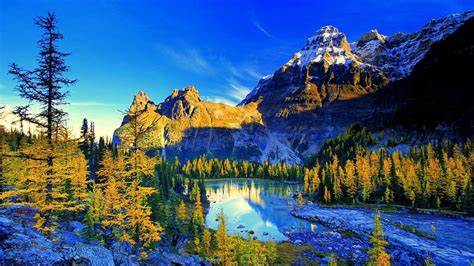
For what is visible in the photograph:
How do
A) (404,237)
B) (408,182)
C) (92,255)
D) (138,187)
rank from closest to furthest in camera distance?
(92,255) < (138,187) < (404,237) < (408,182)

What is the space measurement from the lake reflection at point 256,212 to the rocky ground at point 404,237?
18.0 feet

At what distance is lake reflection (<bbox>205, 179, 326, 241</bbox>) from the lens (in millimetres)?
79125

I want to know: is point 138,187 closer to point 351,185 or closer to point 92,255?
Answer: point 92,255

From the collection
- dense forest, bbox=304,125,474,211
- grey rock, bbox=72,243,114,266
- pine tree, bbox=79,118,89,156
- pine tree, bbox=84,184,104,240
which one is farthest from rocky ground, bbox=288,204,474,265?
pine tree, bbox=79,118,89,156

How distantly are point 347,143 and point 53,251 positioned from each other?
175 m

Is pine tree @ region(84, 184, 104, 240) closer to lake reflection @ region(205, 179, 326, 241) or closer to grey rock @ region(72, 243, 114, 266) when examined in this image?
grey rock @ region(72, 243, 114, 266)

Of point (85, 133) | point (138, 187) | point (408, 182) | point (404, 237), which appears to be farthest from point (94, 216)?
point (408, 182)

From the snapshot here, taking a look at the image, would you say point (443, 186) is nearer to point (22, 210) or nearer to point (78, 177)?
point (78, 177)

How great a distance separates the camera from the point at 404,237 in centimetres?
6256

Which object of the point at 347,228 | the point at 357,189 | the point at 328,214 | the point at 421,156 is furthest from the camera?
the point at 421,156

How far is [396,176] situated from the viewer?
10119 centimetres

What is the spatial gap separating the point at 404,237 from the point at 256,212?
48.8 metres

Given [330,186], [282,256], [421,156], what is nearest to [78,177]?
[282,256]

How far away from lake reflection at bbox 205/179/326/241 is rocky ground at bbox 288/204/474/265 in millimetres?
5478
